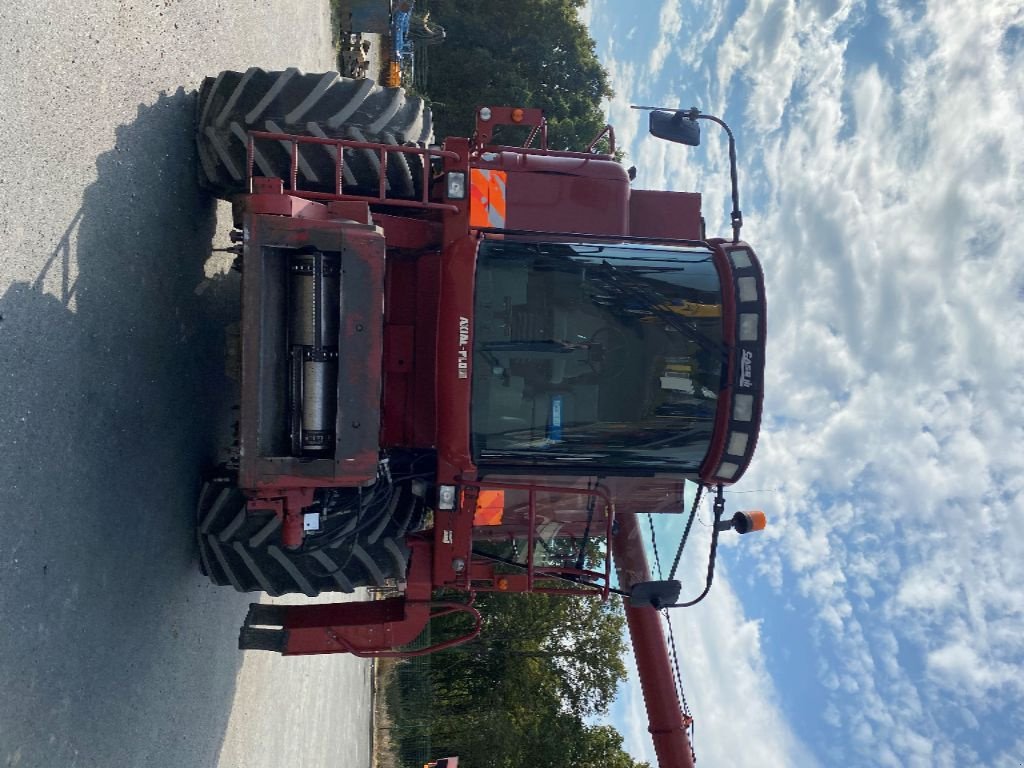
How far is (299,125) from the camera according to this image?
5574 mm

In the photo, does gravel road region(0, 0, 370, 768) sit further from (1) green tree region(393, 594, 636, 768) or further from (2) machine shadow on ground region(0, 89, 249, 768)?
(1) green tree region(393, 594, 636, 768)

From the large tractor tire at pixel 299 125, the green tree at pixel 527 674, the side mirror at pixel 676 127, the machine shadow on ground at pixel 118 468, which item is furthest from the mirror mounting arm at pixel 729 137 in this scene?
the green tree at pixel 527 674

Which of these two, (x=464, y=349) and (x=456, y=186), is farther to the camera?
(x=456, y=186)

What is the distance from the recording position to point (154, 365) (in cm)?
542

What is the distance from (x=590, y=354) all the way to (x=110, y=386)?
3.10 m

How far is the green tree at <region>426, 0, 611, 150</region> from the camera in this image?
2181 centimetres

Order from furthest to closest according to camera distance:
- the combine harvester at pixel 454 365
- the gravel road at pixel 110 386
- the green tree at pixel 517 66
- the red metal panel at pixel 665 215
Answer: the green tree at pixel 517 66, the red metal panel at pixel 665 215, the combine harvester at pixel 454 365, the gravel road at pixel 110 386

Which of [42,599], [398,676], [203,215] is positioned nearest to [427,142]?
[203,215]

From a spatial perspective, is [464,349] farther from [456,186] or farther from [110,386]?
[110,386]

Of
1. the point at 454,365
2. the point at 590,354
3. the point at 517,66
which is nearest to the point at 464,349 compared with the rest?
the point at 454,365

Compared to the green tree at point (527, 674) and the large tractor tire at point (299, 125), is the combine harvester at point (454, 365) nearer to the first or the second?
the large tractor tire at point (299, 125)

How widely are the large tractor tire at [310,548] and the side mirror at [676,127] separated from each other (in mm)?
3189

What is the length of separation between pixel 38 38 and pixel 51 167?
→ 0.69 metres

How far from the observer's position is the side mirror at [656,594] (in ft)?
18.1
